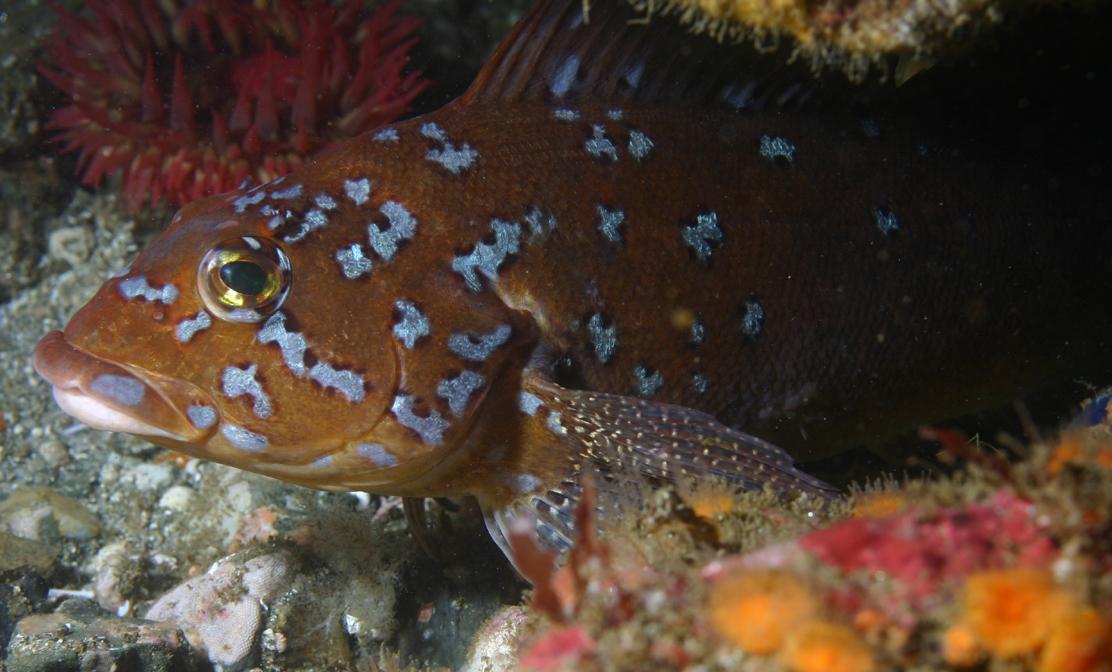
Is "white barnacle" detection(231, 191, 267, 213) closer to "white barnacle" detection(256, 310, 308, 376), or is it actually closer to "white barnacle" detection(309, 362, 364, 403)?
"white barnacle" detection(256, 310, 308, 376)

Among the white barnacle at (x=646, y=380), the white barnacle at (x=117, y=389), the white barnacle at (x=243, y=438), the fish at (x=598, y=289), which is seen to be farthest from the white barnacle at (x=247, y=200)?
the white barnacle at (x=646, y=380)

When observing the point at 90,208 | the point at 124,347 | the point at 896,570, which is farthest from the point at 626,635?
the point at 90,208

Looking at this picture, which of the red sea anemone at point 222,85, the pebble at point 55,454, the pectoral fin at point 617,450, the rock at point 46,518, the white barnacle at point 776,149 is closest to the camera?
the pectoral fin at point 617,450

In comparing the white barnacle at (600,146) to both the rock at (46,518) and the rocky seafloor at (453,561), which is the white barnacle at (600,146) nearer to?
the rocky seafloor at (453,561)

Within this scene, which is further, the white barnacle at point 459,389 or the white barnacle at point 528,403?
the white barnacle at point 528,403

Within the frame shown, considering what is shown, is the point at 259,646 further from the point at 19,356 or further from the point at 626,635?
the point at 19,356

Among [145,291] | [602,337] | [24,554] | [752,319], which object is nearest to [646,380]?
[602,337]
